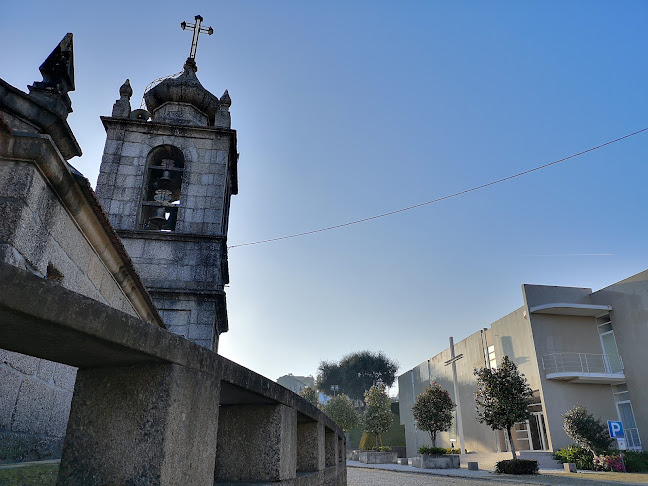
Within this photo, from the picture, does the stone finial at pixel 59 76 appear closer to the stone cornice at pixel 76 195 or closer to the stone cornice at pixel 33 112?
the stone cornice at pixel 33 112

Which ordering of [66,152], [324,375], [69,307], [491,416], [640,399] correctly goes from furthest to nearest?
[324,375] → [640,399] → [491,416] → [66,152] → [69,307]

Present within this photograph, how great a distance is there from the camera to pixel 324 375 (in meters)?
64.8

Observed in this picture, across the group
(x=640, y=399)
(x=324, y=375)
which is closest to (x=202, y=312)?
(x=640, y=399)

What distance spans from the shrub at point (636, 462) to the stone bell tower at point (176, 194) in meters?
16.5

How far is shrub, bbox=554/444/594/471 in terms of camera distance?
60.1 feet

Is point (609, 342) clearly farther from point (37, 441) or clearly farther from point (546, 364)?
point (37, 441)

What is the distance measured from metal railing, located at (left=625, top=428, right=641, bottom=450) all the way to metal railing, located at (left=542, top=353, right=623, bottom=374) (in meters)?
2.72

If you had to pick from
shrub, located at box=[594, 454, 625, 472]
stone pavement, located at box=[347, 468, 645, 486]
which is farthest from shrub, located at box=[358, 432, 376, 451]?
stone pavement, located at box=[347, 468, 645, 486]

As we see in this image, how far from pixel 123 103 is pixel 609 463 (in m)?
22.0

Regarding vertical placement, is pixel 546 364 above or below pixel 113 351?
above

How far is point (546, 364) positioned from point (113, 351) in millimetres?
24481

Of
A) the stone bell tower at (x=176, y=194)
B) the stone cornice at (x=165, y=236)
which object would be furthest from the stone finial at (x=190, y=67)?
the stone cornice at (x=165, y=236)

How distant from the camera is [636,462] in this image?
1761cm

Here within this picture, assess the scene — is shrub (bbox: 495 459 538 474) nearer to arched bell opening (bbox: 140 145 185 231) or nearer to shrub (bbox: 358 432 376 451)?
arched bell opening (bbox: 140 145 185 231)
